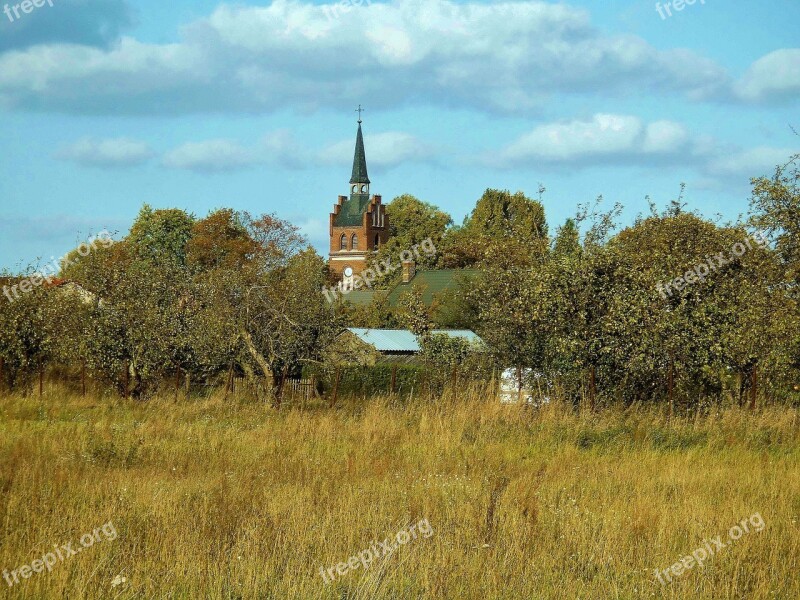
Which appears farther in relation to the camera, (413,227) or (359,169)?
(359,169)

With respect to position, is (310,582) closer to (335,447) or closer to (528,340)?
(335,447)

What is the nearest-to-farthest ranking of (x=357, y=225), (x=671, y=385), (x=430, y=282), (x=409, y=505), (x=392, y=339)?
(x=409, y=505)
(x=671, y=385)
(x=392, y=339)
(x=430, y=282)
(x=357, y=225)

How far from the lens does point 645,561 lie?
8805 mm

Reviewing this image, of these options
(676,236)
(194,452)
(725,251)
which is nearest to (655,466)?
(194,452)

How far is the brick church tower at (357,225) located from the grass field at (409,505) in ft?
389

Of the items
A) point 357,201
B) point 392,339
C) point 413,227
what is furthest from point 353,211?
point 392,339

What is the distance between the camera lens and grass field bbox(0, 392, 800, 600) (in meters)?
7.98

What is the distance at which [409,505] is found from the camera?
10680mm

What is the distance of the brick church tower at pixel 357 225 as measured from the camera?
454 feet

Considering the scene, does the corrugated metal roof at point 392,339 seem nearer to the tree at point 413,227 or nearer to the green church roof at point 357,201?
the tree at point 413,227

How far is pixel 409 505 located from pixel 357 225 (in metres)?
130

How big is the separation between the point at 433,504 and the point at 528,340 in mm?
11650

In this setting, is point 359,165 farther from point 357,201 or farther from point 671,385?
point 671,385

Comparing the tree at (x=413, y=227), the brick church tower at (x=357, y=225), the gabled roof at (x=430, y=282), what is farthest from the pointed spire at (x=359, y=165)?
the gabled roof at (x=430, y=282)
